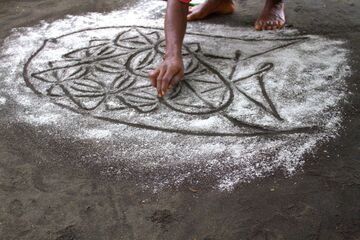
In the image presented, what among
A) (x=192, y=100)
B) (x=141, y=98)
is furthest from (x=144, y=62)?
(x=192, y=100)

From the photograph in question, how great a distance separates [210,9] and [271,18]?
0.44 metres

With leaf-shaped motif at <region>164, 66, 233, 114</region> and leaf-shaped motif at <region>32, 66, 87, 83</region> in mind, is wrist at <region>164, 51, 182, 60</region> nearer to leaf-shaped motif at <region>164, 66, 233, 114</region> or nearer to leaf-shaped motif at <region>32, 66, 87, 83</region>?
leaf-shaped motif at <region>164, 66, 233, 114</region>

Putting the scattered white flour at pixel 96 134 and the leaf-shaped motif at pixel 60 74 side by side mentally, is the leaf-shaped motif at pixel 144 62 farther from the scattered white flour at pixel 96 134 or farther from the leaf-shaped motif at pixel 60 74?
the scattered white flour at pixel 96 134

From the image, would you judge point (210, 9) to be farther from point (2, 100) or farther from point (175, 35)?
point (2, 100)

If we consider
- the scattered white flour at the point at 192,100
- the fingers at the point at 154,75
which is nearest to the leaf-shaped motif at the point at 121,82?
the scattered white flour at the point at 192,100

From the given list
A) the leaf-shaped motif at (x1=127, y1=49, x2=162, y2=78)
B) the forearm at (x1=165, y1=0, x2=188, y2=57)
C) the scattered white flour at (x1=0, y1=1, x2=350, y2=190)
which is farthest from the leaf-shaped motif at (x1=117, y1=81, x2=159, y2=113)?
the forearm at (x1=165, y1=0, x2=188, y2=57)

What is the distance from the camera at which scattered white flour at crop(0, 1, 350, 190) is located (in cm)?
164

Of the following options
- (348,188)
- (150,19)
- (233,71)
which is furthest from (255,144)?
(150,19)

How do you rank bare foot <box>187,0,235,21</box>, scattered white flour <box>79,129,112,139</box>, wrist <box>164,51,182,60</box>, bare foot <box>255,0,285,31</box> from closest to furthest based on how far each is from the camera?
scattered white flour <box>79,129,112,139</box> → wrist <box>164,51,182,60</box> → bare foot <box>255,0,285,31</box> → bare foot <box>187,0,235,21</box>

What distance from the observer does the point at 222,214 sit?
54.6 inches

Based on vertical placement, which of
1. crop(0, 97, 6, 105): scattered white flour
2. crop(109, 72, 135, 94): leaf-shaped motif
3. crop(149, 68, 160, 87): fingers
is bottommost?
crop(0, 97, 6, 105): scattered white flour

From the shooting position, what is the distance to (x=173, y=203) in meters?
1.44

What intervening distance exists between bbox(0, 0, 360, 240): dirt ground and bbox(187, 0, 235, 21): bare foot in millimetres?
1385

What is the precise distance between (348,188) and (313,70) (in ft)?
2.77
